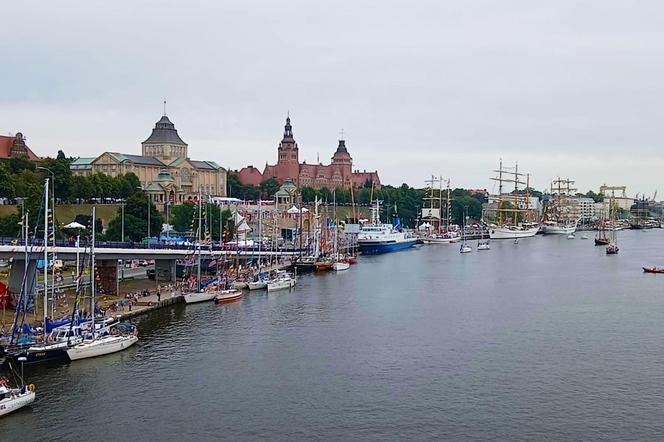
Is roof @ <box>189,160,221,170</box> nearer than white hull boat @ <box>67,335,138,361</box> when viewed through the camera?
No

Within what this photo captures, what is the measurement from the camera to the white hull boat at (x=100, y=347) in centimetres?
4256

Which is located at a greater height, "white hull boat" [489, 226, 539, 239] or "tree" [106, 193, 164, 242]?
"tree" [106, 193, 164, 242]

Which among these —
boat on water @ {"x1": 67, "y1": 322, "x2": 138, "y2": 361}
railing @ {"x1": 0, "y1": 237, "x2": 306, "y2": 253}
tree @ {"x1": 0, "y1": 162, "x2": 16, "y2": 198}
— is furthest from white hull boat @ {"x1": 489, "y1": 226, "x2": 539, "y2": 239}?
boat on water @ {"x1": 67, "y1": 322, "x2": 138, "y2": 361}

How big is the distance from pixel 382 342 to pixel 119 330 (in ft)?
54.6

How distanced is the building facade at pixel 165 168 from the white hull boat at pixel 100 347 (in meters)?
97.8

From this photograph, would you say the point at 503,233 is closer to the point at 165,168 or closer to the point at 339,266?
the point at 165,168

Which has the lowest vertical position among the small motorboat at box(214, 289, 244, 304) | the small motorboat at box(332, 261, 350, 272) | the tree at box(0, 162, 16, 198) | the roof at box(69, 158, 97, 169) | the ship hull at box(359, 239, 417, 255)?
the small motorboat at box(214, 289, 244, 304)

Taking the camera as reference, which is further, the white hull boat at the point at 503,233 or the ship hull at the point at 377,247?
the white hull boat at the point at 503,233

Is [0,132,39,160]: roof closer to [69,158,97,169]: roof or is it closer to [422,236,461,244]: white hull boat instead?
[69,158,97,169]: roof

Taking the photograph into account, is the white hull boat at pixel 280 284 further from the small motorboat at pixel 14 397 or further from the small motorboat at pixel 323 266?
the small motorboat at pixel 14 397

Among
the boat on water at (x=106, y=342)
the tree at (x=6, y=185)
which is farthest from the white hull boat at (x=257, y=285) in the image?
the tree at (x=6, y=185)

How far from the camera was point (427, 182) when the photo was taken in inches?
7835

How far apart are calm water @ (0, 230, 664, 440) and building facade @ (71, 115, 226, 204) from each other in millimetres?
88288

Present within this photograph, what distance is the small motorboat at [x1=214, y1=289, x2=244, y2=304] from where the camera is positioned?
65.0m
